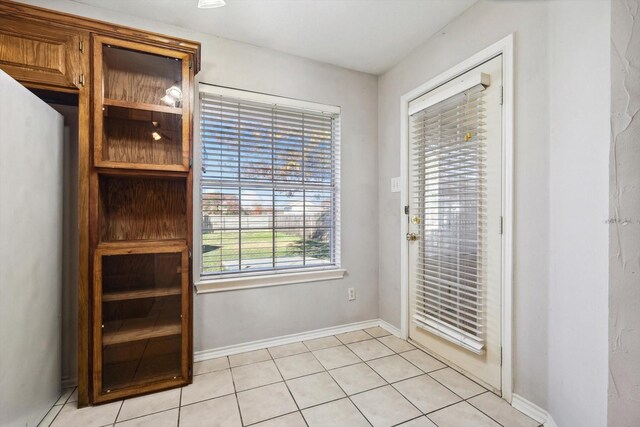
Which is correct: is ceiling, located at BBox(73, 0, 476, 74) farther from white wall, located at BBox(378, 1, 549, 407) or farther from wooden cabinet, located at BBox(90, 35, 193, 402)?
wooden cabinet, located at BBox(90, 35, 193, 402)

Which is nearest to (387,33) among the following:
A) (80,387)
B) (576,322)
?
(576,322)

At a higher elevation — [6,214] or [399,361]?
[6,214]

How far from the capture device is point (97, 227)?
1751 millimetres

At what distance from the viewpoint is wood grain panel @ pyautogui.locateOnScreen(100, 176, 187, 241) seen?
1.95m

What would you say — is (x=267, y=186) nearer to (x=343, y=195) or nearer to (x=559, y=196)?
(x=343, y=195)

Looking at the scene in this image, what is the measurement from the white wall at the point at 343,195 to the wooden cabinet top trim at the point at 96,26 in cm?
36

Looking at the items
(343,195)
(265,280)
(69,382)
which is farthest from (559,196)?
(69,382)

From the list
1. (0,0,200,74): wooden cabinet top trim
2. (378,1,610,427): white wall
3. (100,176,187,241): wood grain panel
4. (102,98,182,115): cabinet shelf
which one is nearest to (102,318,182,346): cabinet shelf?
(100,176,187,241): wood grain panel

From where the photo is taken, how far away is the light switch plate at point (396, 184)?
2.64 metres

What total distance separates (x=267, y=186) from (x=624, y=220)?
7.11 feet

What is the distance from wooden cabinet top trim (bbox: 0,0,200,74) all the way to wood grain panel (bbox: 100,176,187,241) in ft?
2.89

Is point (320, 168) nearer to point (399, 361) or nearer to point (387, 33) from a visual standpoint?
point (387, 33)

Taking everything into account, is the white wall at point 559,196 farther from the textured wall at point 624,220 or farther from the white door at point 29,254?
the white door at point 29,254

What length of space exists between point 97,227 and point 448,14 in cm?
273
